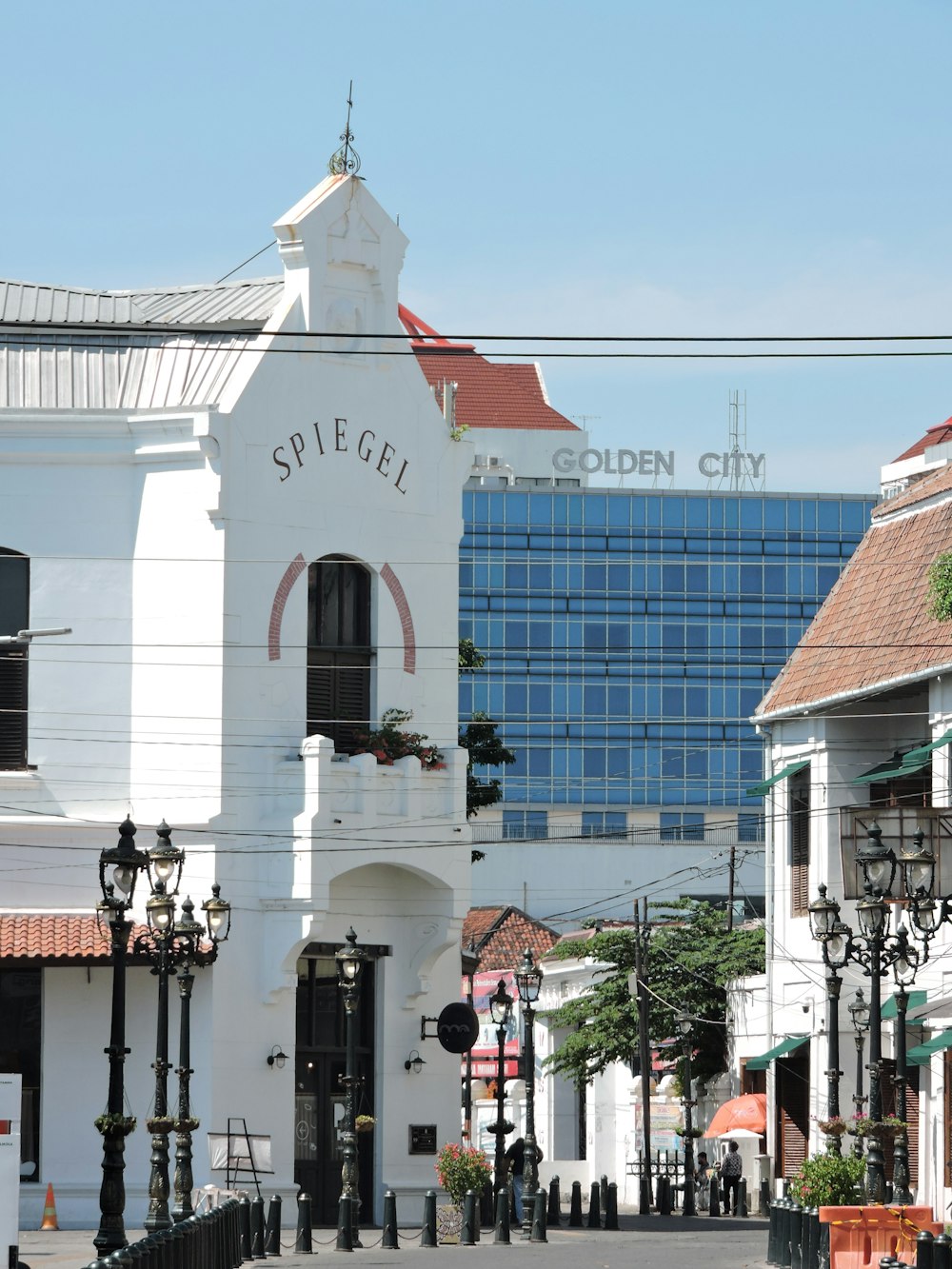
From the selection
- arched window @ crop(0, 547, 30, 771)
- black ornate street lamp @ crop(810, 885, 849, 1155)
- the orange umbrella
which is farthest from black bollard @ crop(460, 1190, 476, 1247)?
the orange umbrella

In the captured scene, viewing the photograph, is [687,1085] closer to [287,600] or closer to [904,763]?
[904,763]

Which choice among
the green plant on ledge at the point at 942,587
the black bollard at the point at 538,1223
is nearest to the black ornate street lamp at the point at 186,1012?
the black bollard at the point at 538,1223

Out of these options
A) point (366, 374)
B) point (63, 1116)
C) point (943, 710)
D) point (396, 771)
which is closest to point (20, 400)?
point (366, 374)

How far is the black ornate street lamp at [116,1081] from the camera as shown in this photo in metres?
23.2

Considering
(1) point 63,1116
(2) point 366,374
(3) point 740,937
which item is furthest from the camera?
(3) point 740,937

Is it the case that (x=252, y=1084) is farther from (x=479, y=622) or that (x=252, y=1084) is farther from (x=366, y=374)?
(x=479, y=622)

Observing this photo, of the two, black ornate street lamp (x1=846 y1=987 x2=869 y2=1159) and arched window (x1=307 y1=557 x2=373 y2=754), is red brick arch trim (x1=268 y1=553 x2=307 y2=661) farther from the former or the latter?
black ornate street lamp (x1=846 y1=987 x2=869 y2=1159)

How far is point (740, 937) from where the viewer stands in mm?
56844

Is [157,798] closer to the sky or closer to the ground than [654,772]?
closer to the ground

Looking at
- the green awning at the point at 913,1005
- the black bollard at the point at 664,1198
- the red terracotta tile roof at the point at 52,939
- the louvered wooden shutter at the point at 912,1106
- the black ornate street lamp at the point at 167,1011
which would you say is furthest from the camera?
the black bollard at the point at 664,1198

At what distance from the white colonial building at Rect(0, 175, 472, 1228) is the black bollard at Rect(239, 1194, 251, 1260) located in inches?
271

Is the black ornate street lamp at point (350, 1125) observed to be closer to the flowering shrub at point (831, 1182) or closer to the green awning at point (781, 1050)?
the flowering shrub at point (831, 1182)

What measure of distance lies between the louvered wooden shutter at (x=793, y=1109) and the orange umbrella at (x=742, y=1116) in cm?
358

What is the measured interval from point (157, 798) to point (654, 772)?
83309 mm
